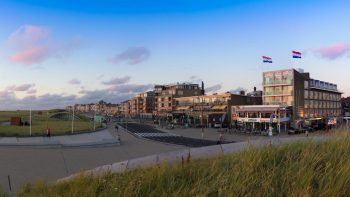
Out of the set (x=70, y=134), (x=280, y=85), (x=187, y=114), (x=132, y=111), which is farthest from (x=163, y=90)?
(x=70, y=134)

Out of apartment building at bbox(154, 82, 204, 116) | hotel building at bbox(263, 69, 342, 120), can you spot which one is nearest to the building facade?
apartment building at bbox(154, 82, 204, 116)

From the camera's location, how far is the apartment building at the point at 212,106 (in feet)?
315

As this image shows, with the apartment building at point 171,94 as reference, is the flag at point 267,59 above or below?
above

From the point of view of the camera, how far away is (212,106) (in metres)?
102

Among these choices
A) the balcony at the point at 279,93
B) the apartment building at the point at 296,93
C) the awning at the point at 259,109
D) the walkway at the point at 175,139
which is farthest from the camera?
the balcony at the point at 279,93

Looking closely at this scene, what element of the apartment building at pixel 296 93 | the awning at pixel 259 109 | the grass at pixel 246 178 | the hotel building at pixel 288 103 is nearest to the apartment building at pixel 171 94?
the hotel building at pixel 288 103

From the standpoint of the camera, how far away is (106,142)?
43000 millimetres

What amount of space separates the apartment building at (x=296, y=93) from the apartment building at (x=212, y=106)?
1440 cm

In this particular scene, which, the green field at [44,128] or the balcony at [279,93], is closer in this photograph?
the green field at [44,128]

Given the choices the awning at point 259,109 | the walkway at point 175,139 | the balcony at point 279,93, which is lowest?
the walkway at point 175,139

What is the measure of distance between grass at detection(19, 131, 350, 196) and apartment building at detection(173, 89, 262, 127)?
3438 inches

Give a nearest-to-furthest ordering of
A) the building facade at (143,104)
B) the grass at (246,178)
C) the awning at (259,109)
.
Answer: the grass at (246,178), the awning at (259,109), the building facade at (143,104)

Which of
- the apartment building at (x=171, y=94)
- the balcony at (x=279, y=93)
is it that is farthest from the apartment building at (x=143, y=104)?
the balcony at (x=279, y=93)

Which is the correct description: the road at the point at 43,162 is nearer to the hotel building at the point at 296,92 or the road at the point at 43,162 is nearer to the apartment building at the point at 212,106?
the hotel building at the point at 296,92
